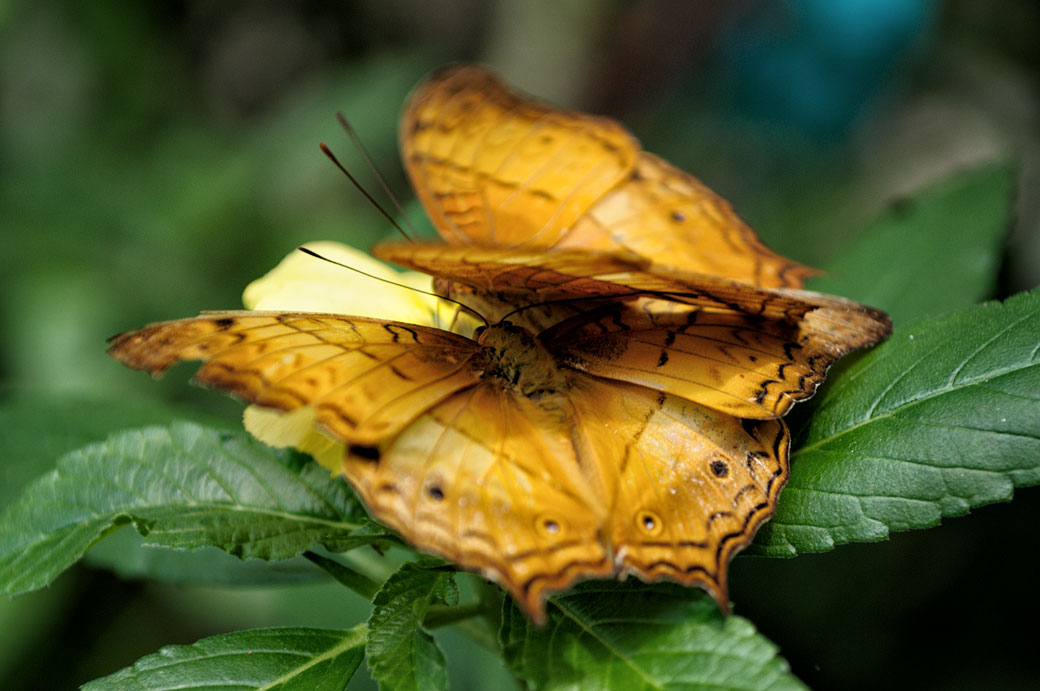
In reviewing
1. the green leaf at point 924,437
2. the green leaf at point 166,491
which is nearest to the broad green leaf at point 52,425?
the green leaf at point 166,491

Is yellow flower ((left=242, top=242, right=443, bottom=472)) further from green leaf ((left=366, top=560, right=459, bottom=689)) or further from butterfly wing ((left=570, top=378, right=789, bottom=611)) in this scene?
butterfly wing ((left=570, top=378, right=789, bottom=611))

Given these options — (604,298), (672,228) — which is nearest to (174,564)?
(604,298)

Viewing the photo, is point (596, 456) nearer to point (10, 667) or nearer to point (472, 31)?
point (10, 667)

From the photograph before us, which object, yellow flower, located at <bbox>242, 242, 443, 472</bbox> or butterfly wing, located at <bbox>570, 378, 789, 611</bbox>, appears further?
yellow flower, located at <bbox>242, 242, 443, 472</bbox>

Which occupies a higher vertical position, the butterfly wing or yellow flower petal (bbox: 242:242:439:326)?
yellow flower petal (bbox: 242:242:439:326)

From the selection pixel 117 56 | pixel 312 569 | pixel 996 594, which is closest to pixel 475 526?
pixel 312 569

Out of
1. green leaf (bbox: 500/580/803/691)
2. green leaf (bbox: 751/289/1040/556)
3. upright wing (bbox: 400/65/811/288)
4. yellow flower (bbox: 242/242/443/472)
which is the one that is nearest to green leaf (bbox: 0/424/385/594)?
yellow flower (bbox: 242/242/443/472)

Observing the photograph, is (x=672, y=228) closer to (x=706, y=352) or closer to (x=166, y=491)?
(x=706, y=352)
